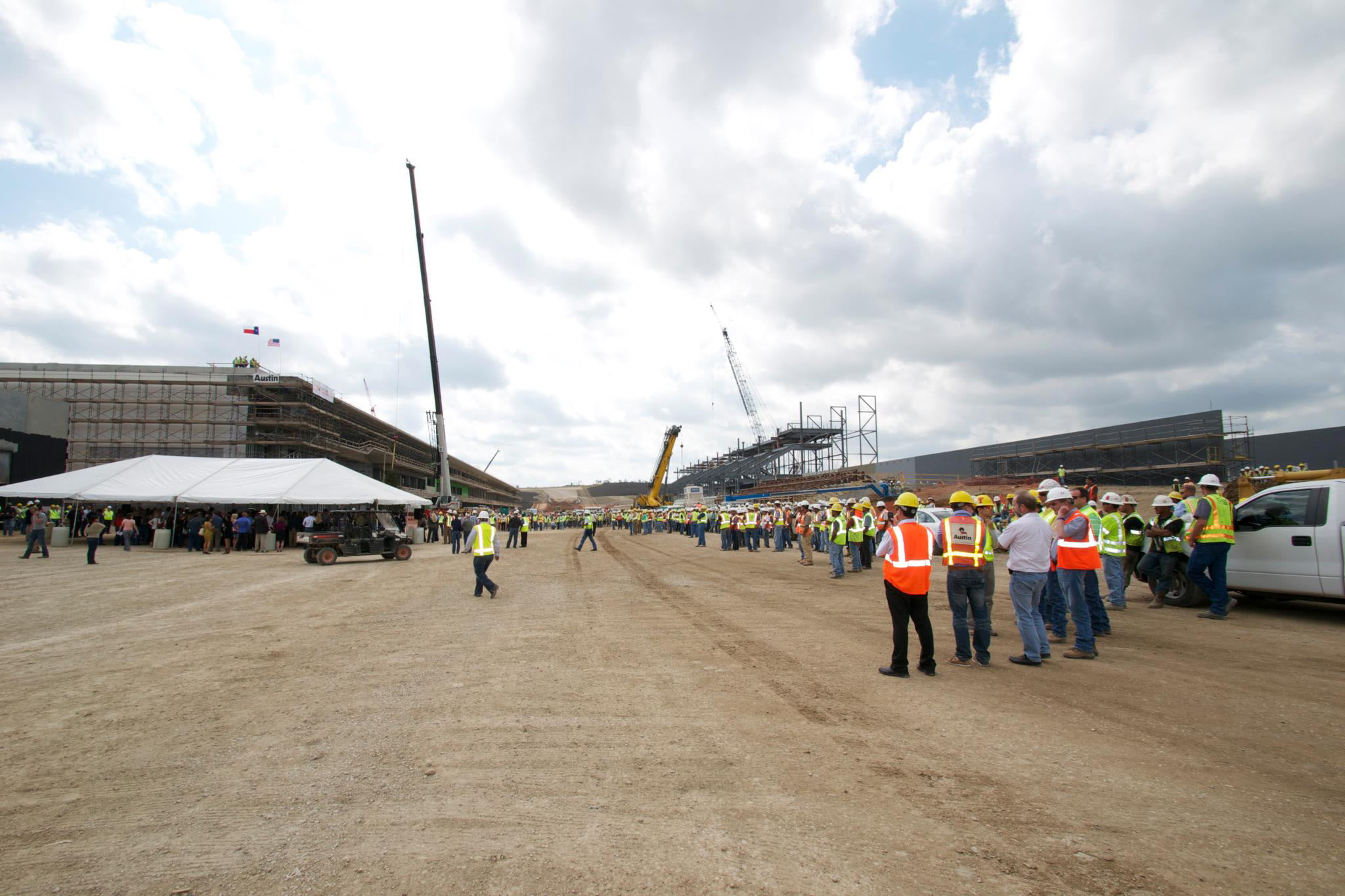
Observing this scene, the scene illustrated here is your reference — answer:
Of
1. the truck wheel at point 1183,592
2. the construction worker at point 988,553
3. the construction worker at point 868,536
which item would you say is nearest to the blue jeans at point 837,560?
the construction worker at point 868,536

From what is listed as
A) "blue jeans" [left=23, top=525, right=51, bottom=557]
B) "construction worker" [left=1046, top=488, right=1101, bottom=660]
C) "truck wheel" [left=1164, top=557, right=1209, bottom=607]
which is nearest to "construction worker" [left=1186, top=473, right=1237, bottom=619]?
"truck wheel" [left=1164, top=557, right=1209, bottom=607]

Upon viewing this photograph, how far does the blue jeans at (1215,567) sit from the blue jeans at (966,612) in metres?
4.81

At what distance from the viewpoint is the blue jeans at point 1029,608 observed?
6.62m

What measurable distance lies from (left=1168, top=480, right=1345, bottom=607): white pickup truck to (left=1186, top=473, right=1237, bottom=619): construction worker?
363 mm

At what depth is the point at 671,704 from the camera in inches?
217

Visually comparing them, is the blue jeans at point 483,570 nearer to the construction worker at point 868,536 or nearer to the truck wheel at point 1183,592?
the construction worker at point 868,536

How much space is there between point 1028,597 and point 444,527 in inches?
1403

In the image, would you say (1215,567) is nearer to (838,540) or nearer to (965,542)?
→ (965,542)

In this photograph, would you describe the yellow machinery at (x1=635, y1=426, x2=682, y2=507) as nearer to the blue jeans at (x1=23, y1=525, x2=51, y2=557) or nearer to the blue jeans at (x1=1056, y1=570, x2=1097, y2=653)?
the blue jeans at (x1=23, y1=525, x2=51, y2=557)

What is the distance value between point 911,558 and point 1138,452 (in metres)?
43.2

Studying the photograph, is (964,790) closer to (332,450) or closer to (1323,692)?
(1323,692)

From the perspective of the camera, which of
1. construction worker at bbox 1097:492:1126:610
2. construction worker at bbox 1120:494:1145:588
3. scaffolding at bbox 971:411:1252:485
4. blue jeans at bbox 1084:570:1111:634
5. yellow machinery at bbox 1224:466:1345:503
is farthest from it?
scaffolding at bbox 971:411:1252:485

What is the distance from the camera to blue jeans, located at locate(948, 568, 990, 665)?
6.55 meters

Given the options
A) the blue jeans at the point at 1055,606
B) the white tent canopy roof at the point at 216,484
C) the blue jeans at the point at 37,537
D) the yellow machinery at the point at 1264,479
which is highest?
the white tent canopy roof at the point at 216,484
